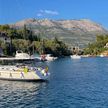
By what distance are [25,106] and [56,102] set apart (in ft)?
16.4

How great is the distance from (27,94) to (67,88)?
10.4 meters

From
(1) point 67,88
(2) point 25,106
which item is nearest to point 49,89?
(1) point 67,88

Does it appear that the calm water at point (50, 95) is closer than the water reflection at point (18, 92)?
Yes

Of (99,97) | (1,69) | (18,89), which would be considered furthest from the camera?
(1,69)

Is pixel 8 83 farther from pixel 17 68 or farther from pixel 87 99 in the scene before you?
pixel 87 99

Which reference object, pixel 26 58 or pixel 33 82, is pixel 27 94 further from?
pixel 26 58

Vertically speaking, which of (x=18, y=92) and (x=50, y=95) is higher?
(x=18, y=92)

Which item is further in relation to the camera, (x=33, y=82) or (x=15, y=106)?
(x=33, y=82)

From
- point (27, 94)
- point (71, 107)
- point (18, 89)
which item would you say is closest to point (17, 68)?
point (18, 89)

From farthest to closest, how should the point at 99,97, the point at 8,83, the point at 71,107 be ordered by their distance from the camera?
the point at 8,83
the point at 99,97
the point at 71,107

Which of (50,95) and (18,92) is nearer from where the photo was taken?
(50,95)

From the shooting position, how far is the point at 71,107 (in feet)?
160

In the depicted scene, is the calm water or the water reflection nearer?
the calm water

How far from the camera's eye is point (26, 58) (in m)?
181
